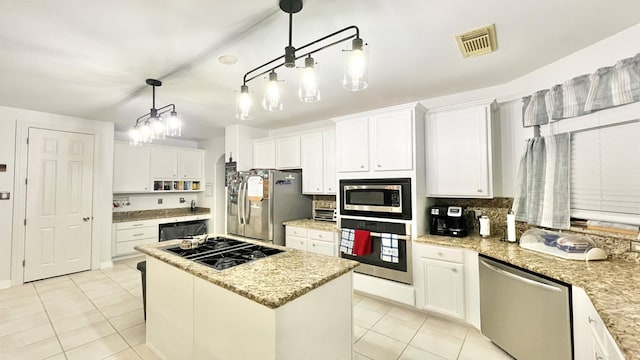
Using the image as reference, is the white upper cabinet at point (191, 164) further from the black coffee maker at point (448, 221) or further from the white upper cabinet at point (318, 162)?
the black coffee maker at point (448, 221)

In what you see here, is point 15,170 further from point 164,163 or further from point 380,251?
point 380,251

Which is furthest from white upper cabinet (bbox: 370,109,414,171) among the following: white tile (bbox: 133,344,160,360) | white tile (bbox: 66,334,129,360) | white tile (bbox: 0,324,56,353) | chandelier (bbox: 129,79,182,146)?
white tile (bbox: 0,324,56,353)

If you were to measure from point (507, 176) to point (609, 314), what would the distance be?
1.90 m

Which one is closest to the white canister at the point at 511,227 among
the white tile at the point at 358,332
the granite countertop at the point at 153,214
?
the white tile at the point at 358,332

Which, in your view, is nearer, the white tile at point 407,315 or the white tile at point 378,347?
the white tile at point 378,347

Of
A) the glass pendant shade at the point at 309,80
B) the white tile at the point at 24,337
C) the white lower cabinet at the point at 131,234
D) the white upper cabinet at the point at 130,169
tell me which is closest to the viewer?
the glass pendant shade at the point at 309,80

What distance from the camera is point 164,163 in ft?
17.9

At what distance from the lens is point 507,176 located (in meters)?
2.84

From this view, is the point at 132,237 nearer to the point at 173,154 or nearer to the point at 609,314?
the point at 173,154

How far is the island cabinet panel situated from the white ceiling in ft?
5.47

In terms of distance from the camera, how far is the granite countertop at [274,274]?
131 cm

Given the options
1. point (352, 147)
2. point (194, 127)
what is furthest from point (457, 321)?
point (194, 127)

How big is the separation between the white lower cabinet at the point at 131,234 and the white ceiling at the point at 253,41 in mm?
2393

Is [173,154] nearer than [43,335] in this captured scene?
No
